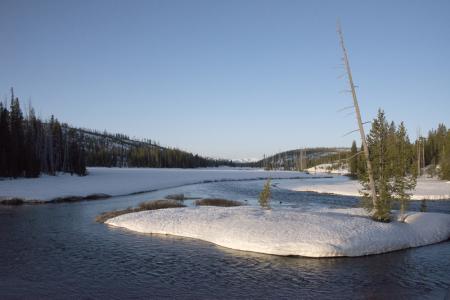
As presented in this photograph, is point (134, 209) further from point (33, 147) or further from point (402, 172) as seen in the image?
point (33, 147)

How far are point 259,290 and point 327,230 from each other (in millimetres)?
7240

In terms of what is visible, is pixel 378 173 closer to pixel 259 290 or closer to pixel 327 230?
pixel 327 230

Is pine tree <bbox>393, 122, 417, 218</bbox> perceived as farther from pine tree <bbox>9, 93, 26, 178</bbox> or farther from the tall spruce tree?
pine tree <bbox>9, 93, 26, 178</bbox>

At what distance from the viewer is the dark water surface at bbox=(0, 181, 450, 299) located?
1204 centimetres

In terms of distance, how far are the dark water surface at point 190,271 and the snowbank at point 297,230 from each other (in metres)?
0.60

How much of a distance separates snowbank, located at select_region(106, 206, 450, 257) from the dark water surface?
600 mm

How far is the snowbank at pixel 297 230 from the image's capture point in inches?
674

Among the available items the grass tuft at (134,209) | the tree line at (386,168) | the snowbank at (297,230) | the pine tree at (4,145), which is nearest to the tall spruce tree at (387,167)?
the tree line at (386,168)

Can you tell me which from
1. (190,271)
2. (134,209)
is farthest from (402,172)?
(134,209)

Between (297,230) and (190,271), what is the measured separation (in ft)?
21.2

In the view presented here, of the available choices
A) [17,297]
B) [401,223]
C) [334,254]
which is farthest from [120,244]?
[401,223]

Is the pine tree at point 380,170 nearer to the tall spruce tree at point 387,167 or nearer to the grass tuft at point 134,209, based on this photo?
the tall spruce tree at point 387,167

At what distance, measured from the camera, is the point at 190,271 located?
47.8ft

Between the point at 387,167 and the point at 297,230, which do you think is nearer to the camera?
the point at 297,230
